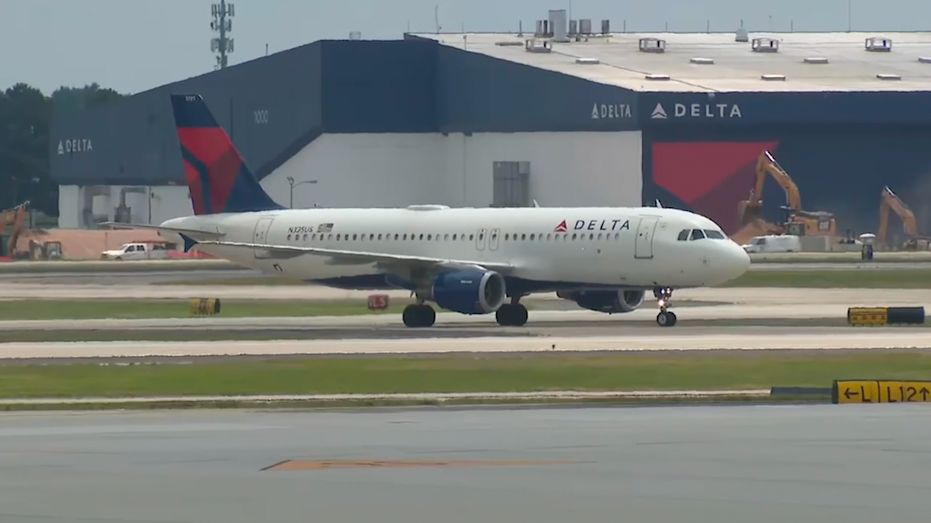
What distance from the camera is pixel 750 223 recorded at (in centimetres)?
12156

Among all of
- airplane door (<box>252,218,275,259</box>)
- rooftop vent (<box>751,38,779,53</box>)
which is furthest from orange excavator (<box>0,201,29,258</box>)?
airplane door (<box>252,218,275,259</box>)

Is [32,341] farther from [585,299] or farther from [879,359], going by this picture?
[879,359]

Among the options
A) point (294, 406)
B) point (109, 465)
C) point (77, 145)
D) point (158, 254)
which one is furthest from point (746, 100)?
point (109, 465)

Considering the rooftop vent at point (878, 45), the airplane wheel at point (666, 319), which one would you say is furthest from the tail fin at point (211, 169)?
the rooftop vent at point (878, 45)

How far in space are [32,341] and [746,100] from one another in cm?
7870

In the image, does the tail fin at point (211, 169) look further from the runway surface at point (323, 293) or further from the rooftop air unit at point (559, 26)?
the rooftop air unit at point (559, 26)

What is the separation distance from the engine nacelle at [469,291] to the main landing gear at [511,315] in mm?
1372

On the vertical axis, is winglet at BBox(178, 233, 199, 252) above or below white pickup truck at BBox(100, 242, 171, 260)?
above

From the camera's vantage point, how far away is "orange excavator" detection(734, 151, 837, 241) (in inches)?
4643

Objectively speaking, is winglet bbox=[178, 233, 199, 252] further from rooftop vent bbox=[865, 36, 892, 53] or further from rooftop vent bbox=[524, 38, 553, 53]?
rooftop vent bbox=[865, 36, 892, 53]

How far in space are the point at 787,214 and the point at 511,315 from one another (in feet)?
233

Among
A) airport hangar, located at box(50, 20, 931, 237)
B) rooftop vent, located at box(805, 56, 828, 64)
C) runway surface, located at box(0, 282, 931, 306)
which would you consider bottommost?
runway surface, located at box(0, 282, 931, 306)

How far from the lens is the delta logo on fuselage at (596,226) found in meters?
50.6

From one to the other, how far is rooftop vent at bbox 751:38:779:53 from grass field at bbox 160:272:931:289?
180 feet
